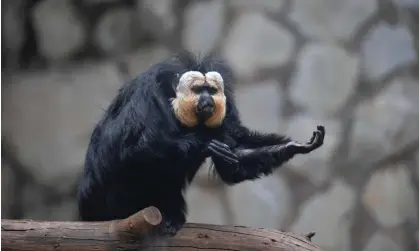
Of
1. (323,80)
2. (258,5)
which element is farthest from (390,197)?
(258,5)

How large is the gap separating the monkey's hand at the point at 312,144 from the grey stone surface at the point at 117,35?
5.58 ft

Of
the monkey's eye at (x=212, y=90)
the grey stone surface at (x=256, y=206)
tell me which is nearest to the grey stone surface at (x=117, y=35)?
the grey stone surface at (x=256, y=206)

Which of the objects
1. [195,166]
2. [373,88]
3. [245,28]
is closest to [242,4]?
[245,28]

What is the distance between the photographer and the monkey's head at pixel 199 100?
7.63ft

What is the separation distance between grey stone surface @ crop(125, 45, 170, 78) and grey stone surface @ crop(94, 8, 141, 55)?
45 millimetres

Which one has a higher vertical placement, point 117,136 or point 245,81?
point 245,81

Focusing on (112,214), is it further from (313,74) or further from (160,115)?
(313,74)

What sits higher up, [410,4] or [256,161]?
[410,4]

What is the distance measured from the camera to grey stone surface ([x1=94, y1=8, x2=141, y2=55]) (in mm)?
3844

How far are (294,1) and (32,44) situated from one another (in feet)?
4.71

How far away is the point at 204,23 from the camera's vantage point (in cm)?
391

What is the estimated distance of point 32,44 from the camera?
385 cm

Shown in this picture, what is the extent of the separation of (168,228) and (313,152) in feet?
5.47

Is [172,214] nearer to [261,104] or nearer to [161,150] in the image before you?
[161,150]
